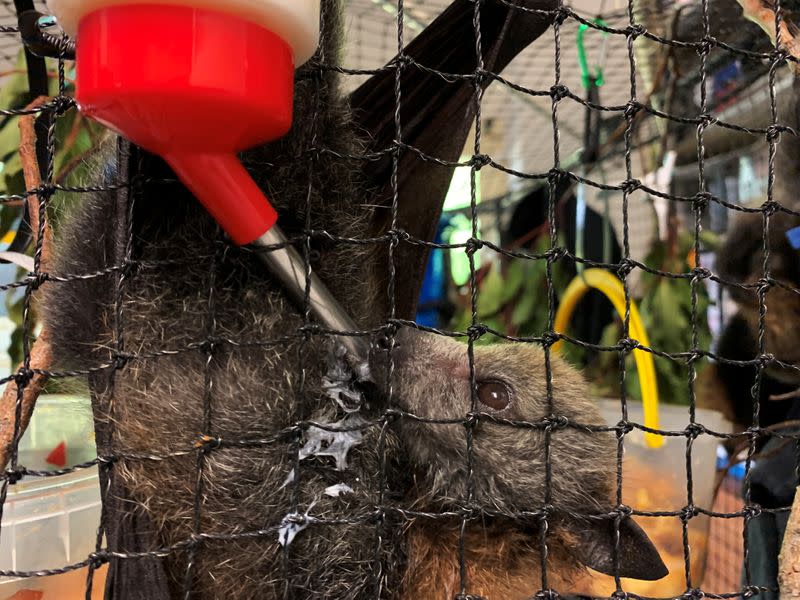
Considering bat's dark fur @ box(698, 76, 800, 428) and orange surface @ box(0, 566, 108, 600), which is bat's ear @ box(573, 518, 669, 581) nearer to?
bat's dark fur @ box(698, 76, 800, 428)

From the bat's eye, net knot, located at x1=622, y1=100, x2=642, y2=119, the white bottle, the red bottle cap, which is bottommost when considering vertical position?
the bat's eye

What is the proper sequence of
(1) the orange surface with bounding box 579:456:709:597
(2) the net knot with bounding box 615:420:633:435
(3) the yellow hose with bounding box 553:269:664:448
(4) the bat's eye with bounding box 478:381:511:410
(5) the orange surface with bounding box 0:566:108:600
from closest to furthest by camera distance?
(2) the net knot with bounding box 615:420:633:435 < (5) the orange surface with bounding box 0:566:108:600 < (4) the bat's eye with bounding box 478:381:511:410 < (3) the yellow hose with bounding box 553:269:664:448 < (1) the orange surface with bounding box 579:456:709:597

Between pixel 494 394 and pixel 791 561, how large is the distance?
1.40ft

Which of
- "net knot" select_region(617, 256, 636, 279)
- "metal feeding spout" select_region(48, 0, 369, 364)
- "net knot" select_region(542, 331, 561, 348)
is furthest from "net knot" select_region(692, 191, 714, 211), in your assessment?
"metal feeding spout" select_region(48, 0, 369, 364)

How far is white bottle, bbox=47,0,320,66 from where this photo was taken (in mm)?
463

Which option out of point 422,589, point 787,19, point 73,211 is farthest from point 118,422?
point 787,19

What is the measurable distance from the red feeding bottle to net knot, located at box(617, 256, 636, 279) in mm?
458

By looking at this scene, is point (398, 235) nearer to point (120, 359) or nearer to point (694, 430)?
Result: point (120, 359)

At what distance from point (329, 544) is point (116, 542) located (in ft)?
0.94

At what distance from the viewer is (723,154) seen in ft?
6.82

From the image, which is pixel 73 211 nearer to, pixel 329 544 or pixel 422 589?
pixel 329 544

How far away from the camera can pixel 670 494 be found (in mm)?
1319

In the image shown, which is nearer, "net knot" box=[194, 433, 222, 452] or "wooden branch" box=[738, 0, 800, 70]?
"net knot" box=[194, 433, 222, 452]

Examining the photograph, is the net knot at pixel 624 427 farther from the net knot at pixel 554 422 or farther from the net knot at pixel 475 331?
the net knot at pixel 475 331
